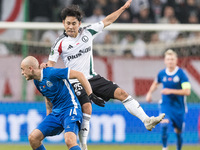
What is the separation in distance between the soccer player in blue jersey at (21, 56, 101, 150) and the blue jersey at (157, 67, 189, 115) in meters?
3.66

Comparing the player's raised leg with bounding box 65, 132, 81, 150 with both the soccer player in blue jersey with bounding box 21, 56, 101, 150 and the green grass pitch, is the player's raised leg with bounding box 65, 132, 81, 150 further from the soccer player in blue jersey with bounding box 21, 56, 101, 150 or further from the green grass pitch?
the green grass pitch

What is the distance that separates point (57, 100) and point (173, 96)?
3981mm

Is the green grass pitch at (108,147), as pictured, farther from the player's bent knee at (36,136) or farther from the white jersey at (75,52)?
the player's bent knee at (36,136)

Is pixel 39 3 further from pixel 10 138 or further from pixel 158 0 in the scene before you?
pixel 10 138

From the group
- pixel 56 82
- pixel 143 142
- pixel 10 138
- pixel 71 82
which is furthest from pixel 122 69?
pixel 56 82

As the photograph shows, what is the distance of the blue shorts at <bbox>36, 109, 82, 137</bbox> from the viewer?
22.0 ft

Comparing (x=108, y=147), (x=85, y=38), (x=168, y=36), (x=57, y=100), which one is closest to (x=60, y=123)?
(x=57, y=100)

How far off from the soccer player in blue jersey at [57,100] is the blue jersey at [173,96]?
366 cm

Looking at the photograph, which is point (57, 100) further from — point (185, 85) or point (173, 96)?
point (173, 96)

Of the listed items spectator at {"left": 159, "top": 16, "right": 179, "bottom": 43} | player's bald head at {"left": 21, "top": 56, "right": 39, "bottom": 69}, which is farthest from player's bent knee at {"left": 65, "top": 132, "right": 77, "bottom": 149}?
spectator at {"left": 159, "top": 16, "right": 179, "bottom": 43}

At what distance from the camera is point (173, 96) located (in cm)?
1025

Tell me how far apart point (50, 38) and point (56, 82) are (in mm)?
6208

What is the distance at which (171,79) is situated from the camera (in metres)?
10.2

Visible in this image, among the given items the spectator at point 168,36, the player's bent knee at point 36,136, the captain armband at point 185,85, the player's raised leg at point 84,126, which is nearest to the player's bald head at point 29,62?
the player's bent knee at point 36,136
